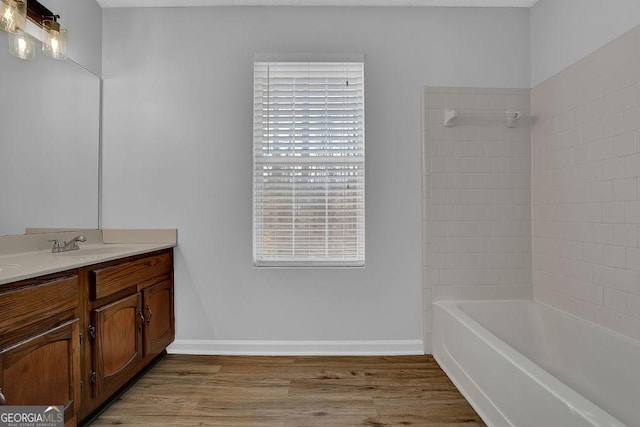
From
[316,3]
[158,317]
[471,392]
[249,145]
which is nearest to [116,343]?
[158,317]

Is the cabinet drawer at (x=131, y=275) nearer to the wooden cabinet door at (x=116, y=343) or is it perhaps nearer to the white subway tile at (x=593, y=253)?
the wooden cabinet door at (x=116, y=343)

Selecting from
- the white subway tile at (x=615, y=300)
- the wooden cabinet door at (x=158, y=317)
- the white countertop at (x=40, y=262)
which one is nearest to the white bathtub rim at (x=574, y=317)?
the white subway tile at (x=615, y=300)

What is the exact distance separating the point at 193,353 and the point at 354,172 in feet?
5.77

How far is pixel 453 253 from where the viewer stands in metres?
2.68

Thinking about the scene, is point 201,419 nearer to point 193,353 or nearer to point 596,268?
point 193,353

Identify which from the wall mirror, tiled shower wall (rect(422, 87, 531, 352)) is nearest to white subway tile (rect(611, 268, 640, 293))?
tiled shower wall (rect(422, 87, 531, 352))

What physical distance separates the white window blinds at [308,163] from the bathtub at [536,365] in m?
0.88

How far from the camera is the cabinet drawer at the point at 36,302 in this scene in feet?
4.35

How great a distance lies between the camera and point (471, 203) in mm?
2678

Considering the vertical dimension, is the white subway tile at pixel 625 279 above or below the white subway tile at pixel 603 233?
below

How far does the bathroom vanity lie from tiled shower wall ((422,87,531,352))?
188cm

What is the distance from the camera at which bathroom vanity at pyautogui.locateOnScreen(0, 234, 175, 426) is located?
1.38 meters

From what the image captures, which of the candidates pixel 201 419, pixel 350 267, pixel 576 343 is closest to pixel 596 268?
pixel 576 343
